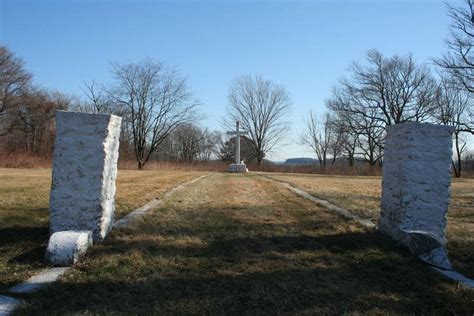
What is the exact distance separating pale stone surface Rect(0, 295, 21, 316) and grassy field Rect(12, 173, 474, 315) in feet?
0.31

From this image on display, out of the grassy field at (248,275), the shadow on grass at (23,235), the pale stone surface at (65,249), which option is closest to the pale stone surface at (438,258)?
the grassy field at (248,275)

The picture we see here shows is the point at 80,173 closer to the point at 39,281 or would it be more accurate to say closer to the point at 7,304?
the point at 39,281

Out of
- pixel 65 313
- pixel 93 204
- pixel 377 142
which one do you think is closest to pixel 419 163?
pixel 93 204

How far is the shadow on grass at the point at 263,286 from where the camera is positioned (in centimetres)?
350

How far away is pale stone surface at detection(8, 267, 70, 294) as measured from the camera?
12.3 ft

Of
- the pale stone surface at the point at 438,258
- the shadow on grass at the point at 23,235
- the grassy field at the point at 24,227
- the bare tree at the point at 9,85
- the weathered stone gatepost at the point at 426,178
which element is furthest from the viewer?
the bare tree at the point at 9,85

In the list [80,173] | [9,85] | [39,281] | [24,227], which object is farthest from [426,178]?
[9,85]

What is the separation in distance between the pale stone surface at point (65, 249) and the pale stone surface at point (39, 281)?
0.41ft

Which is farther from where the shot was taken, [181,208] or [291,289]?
[181,208]

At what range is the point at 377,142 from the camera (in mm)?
44812

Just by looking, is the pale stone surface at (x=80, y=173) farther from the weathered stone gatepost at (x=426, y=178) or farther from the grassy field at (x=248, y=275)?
the weathered stone gatepost at (x=426, y=178)

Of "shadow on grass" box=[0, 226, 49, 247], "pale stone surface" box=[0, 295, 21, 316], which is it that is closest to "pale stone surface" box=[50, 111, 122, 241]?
"shadow on grass" box=[0, 226, 49, 247]

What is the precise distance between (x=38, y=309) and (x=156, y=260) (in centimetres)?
152

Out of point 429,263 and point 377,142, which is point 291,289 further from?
point 377,142
